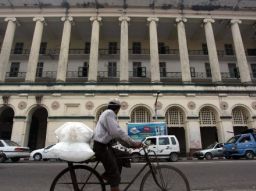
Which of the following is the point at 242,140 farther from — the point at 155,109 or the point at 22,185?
the point at 22,185

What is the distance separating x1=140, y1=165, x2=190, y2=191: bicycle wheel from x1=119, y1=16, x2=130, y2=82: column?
20794 mm

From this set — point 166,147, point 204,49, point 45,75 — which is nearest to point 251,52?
point 204,49

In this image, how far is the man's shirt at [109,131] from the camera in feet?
13.2

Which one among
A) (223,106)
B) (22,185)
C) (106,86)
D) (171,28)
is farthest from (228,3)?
(22,185)

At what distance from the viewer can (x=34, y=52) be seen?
2581 centimetres

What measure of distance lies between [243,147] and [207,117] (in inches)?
293

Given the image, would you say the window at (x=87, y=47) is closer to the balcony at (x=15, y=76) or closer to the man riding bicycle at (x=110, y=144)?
the balcony at (x=15, y=76)

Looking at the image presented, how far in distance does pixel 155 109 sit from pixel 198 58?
1072 centimetres

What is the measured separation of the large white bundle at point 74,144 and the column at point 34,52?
22740mm

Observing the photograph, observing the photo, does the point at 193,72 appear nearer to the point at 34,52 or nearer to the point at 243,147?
the point at 243,147

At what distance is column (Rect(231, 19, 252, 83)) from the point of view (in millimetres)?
25281

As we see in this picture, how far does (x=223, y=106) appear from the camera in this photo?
2416 centimetres

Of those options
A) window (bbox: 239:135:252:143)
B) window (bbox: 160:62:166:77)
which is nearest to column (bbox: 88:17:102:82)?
window (bbox: 160:62:166:77)

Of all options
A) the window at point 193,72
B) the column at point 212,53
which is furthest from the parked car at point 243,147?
the window at point 193,72
